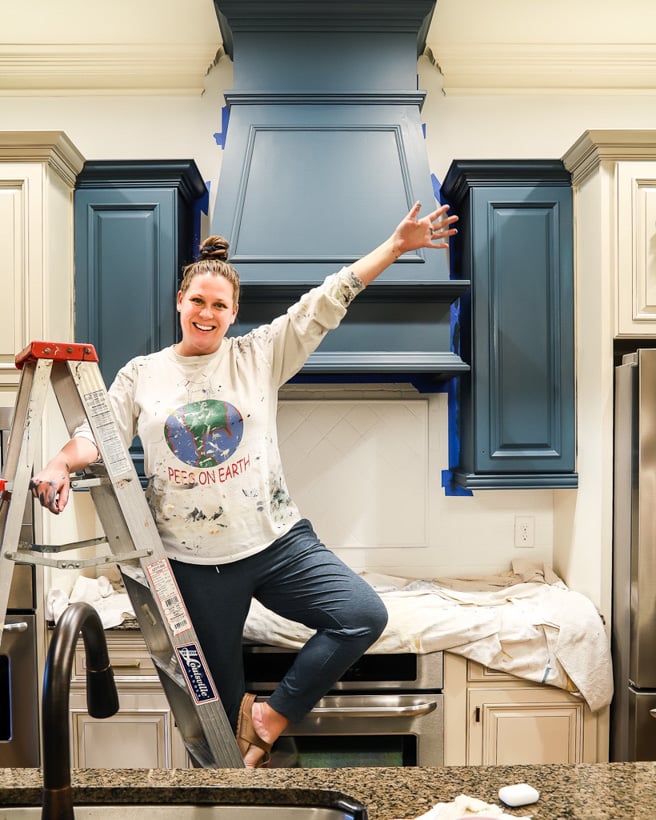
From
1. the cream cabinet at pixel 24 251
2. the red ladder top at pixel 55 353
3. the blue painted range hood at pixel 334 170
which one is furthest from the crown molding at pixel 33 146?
the red ladder top at pixel 55 353

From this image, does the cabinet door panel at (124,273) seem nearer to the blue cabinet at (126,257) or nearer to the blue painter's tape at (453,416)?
the blue cabinet at (126,257)

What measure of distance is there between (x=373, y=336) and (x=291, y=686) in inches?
43.3

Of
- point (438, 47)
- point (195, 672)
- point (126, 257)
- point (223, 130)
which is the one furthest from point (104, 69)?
point (195, 672)

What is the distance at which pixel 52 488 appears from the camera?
1.39 m

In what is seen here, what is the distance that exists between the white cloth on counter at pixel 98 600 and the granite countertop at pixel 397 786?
4.09 ft

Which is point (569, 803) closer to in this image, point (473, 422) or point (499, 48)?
point (473, 422)

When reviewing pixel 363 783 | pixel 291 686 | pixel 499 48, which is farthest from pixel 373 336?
pixel 363 783

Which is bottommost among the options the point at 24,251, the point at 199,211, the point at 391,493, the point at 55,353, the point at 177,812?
the point at 177,812

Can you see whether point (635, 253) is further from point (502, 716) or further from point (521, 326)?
point (502, 716)

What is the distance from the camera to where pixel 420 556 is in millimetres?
2697

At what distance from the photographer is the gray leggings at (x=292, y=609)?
1813mm

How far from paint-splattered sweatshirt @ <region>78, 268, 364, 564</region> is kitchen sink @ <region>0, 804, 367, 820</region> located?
982 millimetres

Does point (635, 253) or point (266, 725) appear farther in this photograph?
point (635, 253)

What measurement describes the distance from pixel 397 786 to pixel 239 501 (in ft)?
3.39
